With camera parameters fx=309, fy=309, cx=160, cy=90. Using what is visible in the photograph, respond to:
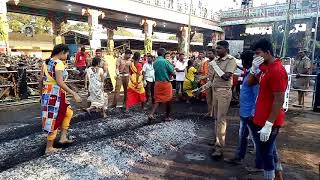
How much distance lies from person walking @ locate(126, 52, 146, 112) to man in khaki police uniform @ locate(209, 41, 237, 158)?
150 inches

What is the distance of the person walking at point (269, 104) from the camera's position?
3.42 m

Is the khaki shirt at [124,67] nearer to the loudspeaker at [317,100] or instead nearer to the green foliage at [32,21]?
the loudspeaker at [317,100]

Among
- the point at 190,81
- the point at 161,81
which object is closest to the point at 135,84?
the point at 161,81

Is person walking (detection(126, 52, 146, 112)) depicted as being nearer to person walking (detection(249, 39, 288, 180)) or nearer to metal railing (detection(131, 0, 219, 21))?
person walking (detection(249, 39, 288, 180))

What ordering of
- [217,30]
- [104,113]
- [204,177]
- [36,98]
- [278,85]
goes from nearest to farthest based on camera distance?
[278,85], [204,177], [104,113], [36,98], [217,30]

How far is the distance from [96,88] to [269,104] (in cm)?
540

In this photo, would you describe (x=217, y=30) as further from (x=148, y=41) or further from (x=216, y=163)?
(x=216, y=163)

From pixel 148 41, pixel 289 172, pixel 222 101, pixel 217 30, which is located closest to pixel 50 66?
pixel 222 101

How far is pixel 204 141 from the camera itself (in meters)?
6.27

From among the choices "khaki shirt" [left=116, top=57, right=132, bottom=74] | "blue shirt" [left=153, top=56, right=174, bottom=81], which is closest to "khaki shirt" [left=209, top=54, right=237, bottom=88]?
"blue shirt" [left=153, top=56, right=174, bottom=81]

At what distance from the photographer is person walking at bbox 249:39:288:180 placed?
3.42 m

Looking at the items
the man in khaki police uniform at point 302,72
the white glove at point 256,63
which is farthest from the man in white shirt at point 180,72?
the white glove at point 256,63

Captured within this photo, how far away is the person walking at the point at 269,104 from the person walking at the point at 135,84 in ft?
17.5

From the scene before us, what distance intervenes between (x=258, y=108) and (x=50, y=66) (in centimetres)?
333
